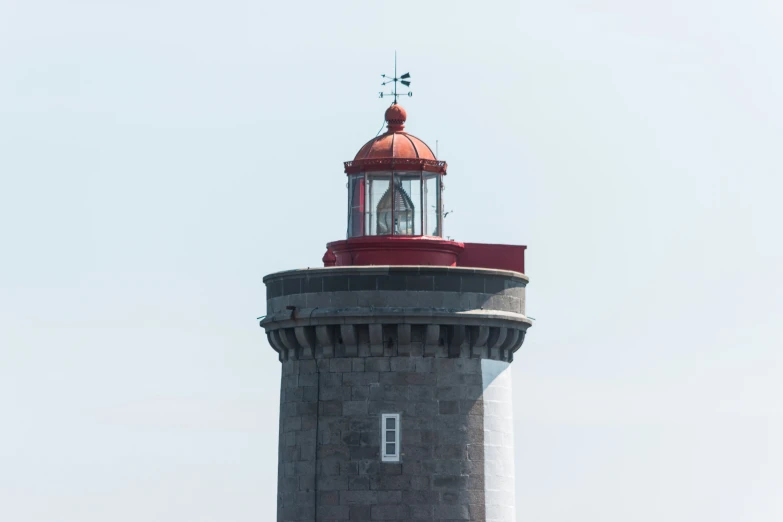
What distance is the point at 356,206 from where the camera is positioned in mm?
47062

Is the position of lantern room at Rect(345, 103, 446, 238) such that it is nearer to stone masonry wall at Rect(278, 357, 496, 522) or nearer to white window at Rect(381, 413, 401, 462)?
stone masonry wall at Rect(278, 357, 496, 522)

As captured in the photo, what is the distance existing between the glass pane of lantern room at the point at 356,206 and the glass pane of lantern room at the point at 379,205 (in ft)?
0.61

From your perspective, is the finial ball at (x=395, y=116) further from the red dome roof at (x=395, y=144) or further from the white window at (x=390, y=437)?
the white window at (x=390, y=437)

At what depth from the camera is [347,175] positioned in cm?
4734

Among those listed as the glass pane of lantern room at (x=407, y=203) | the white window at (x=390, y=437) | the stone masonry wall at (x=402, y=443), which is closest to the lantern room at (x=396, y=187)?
the glass pane of lantern room at (x=407, y=203)

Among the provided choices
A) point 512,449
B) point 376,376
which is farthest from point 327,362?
point 512,449

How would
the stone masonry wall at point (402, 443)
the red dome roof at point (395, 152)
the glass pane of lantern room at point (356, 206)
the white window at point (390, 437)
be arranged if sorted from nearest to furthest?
the stone masonry wall at point (402, 443) → the white window at point (390, 437) → the red dome roof at point (395, 152) → the glass pane of lantern room at point (356, 206)

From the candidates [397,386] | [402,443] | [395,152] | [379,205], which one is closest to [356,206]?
[379,205]

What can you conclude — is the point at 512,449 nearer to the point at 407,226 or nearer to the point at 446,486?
the point at 446,486

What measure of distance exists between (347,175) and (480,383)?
5.53 meters

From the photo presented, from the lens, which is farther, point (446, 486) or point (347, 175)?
point (347, 175)

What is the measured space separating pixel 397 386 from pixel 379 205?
427cm

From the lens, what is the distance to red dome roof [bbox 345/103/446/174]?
153 ft

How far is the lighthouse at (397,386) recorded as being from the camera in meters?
44.4
